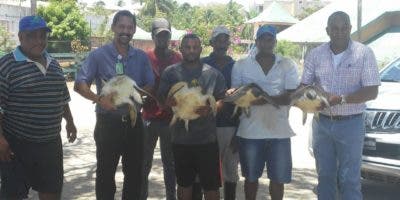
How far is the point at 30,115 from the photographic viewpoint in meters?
4.03

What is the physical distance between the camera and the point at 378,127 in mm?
5441

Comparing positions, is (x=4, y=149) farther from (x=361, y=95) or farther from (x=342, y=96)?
(x=361, y=95)

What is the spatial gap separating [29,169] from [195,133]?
136 cm

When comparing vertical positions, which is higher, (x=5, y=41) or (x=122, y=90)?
(x=5, y=41)

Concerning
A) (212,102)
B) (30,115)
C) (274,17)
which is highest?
(274,17)

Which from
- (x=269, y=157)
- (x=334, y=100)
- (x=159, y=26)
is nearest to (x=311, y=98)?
(x=334, y=100)

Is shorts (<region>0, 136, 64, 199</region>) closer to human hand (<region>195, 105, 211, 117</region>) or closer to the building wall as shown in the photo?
human hand (<region>195, 105, 211, 117</region>)

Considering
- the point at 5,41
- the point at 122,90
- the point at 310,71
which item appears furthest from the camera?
the point at 5,41

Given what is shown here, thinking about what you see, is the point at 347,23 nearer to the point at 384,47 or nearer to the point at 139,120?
the point at 139,120

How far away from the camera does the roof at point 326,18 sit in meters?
23.0

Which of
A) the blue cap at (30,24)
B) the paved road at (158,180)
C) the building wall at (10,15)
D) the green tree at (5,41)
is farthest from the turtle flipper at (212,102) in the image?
the building wall at (10,15)

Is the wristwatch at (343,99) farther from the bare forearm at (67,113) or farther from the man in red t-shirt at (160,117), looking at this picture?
the bare forearm at (67,113)

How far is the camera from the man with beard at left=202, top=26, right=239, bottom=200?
4.85 meters

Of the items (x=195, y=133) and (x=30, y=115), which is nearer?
(x=30, y=115)
